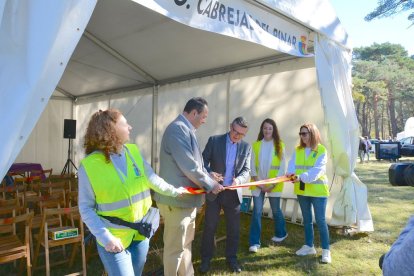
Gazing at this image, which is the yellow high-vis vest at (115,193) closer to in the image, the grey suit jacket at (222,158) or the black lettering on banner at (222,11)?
the grey suit jacket at (222,158)

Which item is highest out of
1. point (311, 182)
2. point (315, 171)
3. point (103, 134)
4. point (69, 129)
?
point (69, 129)

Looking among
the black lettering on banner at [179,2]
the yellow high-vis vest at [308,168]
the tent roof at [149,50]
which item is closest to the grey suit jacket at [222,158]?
the yellow high-vis vest at [308,168]

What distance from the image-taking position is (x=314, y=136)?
383 cm

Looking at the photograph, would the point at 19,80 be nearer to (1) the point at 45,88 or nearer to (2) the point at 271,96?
(1) the point at 45,88

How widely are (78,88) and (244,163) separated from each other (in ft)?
25.3

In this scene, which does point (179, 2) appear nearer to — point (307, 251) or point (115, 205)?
point (115, 205)

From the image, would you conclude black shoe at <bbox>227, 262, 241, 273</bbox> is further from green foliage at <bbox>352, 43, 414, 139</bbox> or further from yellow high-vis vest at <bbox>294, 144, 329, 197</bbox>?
green foliage at <bbox>352, 43, 414, 139</bbox>

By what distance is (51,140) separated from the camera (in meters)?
10.9

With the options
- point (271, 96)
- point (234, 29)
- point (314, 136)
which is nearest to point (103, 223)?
point (234, 29)

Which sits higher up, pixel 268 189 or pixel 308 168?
pixel 308 168

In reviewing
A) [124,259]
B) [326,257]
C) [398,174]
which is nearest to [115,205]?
[124,259]

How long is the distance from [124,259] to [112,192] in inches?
14.7

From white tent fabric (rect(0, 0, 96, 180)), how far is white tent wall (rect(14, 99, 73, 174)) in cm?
932

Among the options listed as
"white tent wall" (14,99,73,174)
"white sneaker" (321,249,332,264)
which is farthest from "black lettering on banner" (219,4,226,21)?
"white tent wall" (14,99,73,174)
